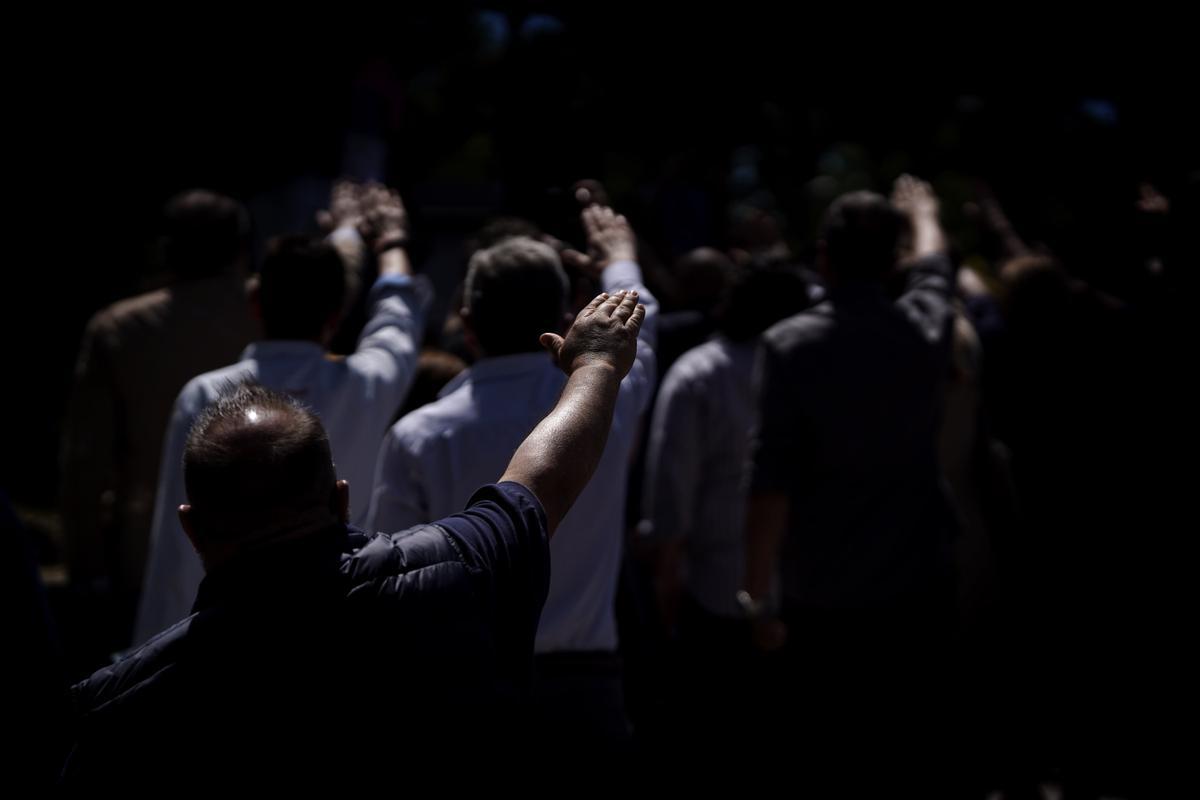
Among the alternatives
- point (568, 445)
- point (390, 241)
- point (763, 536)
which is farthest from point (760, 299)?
point (568, 445)

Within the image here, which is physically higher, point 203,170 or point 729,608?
point 203,170

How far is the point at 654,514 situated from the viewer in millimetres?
4270

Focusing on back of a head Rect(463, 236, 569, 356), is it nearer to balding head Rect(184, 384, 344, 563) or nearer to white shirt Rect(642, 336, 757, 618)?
balding head Rect(184, 384, 344, 563)

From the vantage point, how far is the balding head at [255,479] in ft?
5.16

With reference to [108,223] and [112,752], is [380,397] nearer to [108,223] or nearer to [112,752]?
[112,752]

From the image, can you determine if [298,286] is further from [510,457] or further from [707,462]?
[707,462]

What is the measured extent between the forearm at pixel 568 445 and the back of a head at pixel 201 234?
7.01ft

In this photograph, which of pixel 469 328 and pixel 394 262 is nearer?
pixel 469 328

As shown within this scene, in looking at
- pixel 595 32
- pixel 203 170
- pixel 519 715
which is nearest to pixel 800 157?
pixel 595 32

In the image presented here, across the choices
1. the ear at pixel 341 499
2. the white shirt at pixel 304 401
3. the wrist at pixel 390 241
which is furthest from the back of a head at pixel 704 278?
the ear at pixel 341 499

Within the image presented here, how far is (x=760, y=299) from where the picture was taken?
14.0 feet

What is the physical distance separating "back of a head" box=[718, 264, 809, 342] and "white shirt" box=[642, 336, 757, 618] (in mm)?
64

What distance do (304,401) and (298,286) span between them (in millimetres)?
291

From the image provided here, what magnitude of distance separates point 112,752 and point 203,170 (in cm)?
654
